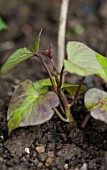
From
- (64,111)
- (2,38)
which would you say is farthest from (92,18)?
(64,111)

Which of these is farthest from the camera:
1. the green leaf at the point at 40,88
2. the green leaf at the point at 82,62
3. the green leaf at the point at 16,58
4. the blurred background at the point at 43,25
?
the blurred background at the point at 43,25

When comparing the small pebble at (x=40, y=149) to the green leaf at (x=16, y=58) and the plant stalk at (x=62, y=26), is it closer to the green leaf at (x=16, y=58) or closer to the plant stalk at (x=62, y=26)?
the green leaf at (x=16, y=58)

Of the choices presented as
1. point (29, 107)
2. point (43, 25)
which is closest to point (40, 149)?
point (29, 107)

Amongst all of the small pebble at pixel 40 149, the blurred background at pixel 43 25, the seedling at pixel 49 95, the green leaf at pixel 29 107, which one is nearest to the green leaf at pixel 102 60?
the seedling at pixel 49 95

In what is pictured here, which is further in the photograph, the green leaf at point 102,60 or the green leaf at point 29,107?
the green leaf at point 102,60

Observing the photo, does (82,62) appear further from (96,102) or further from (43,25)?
(43,25)

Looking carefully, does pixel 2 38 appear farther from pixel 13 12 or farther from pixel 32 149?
pixel 32 149
